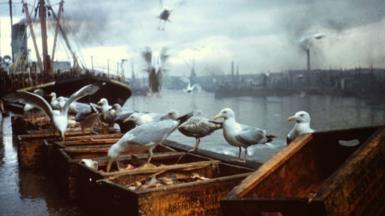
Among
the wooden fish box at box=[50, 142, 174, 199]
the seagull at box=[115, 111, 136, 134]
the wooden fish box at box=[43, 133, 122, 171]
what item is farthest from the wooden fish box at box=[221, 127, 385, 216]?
the seagull at box=[115, 111, 136, 134]

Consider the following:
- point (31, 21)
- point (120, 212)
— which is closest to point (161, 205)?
point (120, 212)

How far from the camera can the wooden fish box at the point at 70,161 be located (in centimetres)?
466

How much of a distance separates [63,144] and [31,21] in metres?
27.8

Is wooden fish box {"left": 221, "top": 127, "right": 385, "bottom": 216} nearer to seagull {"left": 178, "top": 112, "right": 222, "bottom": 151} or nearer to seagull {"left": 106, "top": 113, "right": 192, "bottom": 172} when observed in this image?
seagull {"left": 106, "top": 113, "right": 192, "bottom": 172}

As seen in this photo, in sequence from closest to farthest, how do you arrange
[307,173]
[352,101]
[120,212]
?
[307,173] → [120,212] → [352,101]


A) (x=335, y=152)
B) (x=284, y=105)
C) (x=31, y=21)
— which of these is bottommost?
(x=284, y=105)

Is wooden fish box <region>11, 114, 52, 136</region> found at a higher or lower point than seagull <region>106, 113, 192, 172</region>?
lower

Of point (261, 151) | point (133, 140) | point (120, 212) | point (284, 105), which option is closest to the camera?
point (120, 212)

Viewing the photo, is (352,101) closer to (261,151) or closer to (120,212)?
(261,151)

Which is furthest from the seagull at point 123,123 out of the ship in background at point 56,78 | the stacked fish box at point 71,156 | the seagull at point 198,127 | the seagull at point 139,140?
the ship in background at point 56,78

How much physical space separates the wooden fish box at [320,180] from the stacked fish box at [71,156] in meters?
2.26

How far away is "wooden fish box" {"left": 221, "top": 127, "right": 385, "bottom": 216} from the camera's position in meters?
1.90

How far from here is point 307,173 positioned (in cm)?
292

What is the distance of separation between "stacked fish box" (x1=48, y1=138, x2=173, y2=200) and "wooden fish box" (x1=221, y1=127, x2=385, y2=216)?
226 centimetres
